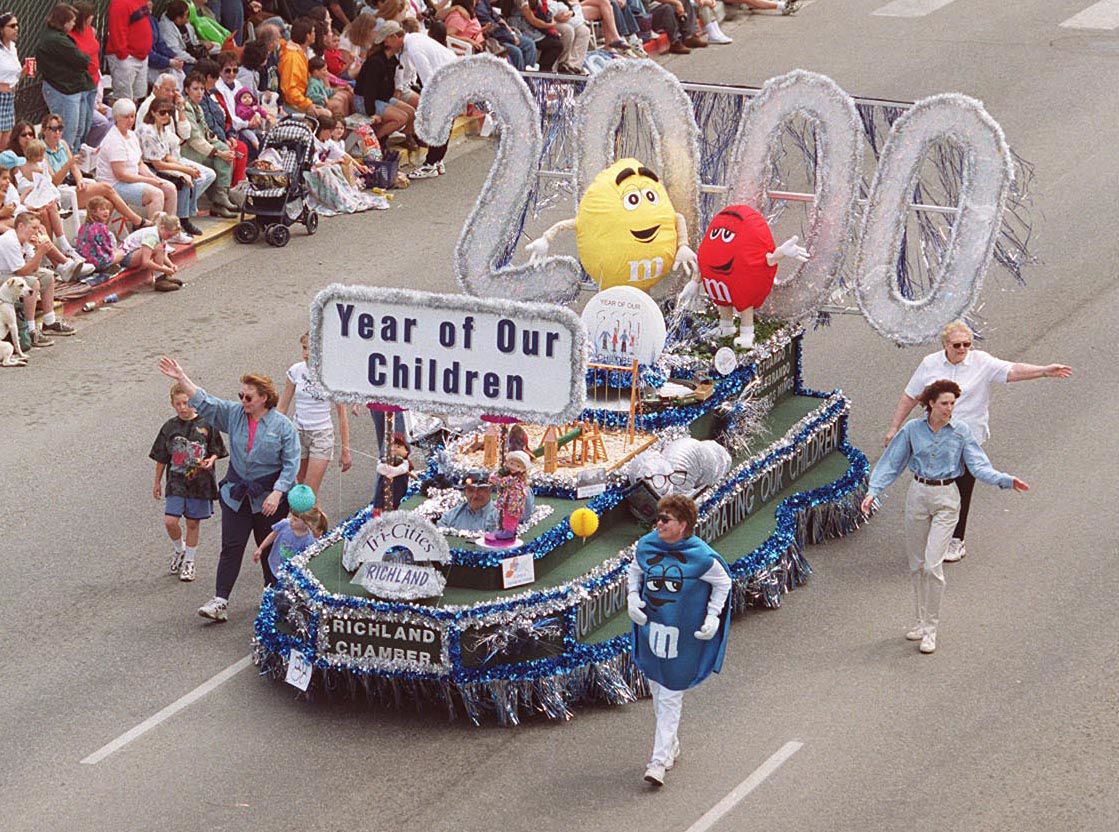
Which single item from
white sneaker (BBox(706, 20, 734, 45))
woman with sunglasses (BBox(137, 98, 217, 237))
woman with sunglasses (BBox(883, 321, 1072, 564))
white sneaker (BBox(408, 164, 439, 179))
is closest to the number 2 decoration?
woman with sunglasses (BBox(883, 321, 1072, 564))

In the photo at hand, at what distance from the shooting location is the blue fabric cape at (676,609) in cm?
1228

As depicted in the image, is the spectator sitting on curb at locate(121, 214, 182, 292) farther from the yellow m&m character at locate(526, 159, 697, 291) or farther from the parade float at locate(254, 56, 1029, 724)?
the yellow m&m character at locate(526, 159, 697, 291)

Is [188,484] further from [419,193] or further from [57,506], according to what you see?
[419,193]

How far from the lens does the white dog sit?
19031mm

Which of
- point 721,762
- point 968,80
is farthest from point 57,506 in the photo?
point 968,80

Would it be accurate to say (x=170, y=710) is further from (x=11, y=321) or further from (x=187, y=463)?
(x=11, y=321)

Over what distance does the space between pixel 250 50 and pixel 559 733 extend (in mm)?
12665

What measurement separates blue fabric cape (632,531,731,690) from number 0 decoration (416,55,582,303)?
529 centimetres

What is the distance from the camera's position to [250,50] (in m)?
23.9

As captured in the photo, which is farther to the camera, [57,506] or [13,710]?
[57,506]

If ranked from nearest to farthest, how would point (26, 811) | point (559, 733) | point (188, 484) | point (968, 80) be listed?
point (26, 811)
point (559, 733)
point (188, 484)
point (968, 80)

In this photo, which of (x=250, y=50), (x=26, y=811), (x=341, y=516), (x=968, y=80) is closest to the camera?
(x=26, y=811)

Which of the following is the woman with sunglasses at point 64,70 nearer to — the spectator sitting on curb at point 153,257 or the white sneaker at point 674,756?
the spectator sitting on curb at point 153,257

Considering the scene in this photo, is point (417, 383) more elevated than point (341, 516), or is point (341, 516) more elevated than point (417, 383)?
point (417, 383)
